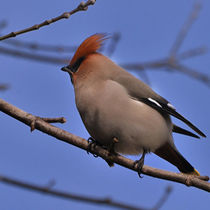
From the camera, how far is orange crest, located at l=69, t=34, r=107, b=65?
4.77 metres

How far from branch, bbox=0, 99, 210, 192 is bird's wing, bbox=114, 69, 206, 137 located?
0.86 meters

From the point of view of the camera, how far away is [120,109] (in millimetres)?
4031

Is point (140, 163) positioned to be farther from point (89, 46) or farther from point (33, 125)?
point (89, 46)

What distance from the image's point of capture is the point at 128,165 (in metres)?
3.70

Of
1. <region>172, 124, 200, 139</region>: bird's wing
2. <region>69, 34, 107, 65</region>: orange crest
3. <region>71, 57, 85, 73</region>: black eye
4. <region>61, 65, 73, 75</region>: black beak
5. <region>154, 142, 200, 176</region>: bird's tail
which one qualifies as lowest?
<region>154, 142, 200, 176</region>: bird's tail

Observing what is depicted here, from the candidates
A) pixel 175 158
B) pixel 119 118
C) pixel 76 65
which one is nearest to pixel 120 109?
pixel 119 118

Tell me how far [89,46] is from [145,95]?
923 millimetres

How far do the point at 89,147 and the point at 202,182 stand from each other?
1.04 metres

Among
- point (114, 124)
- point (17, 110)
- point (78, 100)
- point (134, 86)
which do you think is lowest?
point (17, 110)

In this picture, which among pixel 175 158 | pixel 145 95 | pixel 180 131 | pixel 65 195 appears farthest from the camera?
pixel 180 131

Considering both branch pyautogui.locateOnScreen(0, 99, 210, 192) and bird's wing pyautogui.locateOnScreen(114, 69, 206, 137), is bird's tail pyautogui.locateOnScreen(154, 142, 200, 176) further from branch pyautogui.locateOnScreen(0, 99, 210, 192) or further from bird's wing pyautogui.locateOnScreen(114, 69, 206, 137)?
branch pyautogui.locateOnScreen(0, 99, 210, 192)

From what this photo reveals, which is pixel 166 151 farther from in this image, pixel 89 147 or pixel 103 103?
pixel 89 147

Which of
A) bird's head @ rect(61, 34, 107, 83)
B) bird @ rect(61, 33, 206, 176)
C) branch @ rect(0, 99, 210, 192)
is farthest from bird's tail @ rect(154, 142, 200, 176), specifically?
bird's head @ rect(61, 34, 107, 83)

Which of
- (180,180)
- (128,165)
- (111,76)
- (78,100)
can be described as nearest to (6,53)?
(78,100)
